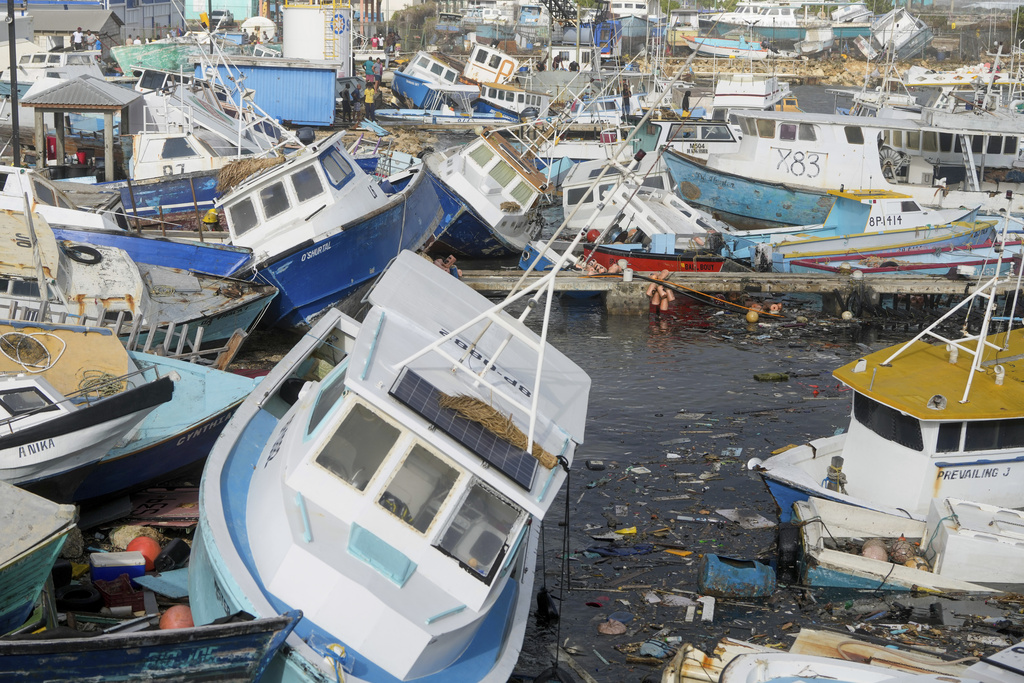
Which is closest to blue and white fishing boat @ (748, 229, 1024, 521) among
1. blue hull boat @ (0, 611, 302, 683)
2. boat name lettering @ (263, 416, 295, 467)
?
boat name lettering @ (263, 416, 295, 467)

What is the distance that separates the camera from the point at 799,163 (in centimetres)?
2750

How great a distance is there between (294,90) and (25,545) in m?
33.1

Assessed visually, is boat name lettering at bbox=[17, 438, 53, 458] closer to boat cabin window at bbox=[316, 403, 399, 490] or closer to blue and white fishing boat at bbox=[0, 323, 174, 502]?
blue and white fishing boat at bbox=[0, 323, 174, 502]

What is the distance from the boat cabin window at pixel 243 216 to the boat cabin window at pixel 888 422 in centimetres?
1037

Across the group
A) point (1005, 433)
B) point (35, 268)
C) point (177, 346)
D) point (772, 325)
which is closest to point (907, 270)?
point (772, 325)

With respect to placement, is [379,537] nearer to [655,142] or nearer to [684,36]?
[655,142]

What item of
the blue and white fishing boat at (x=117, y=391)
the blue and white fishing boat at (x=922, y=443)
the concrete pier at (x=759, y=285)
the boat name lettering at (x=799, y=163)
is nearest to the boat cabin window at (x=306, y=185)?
the concrete pier at (x=759, y=285)

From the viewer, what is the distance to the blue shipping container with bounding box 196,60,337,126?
125 feet

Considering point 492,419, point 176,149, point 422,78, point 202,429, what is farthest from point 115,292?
point 422,78

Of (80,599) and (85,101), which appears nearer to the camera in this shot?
(80,599)

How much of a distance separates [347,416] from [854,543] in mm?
6548

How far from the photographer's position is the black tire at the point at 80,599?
880 centimetres

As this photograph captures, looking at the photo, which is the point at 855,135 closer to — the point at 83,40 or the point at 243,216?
the point at 243,216

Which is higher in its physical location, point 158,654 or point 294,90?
point 294,90
